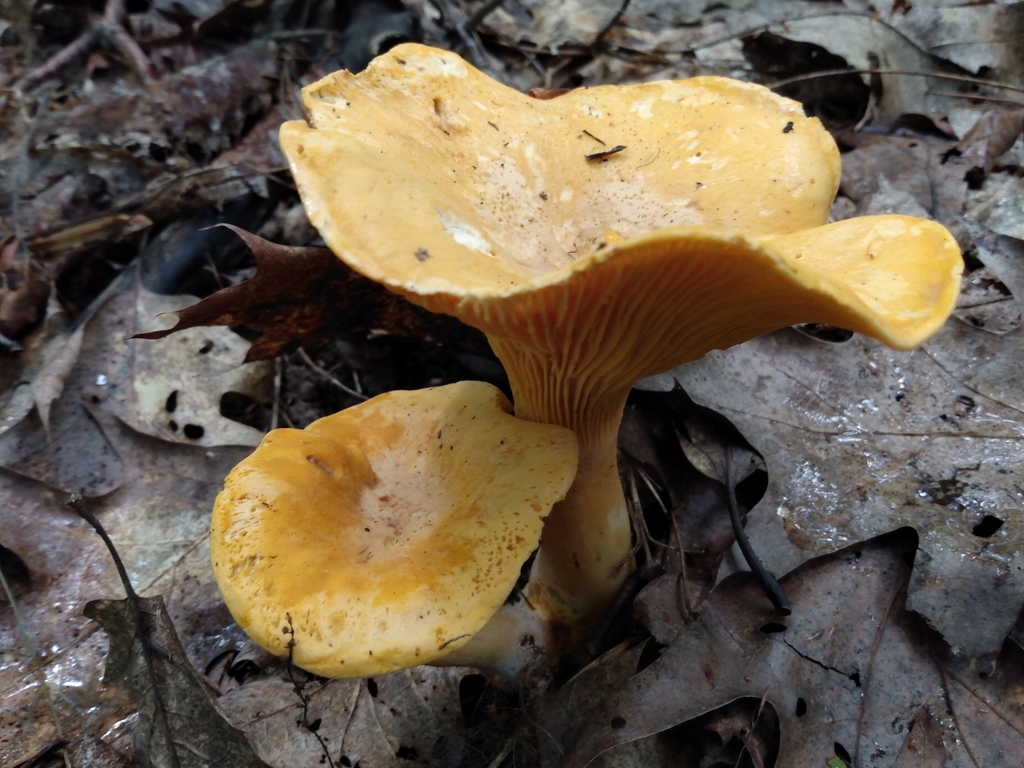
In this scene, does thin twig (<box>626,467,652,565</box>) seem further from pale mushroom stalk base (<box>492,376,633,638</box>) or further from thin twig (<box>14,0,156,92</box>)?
thin twig (<box>14,0,156,92</box>)

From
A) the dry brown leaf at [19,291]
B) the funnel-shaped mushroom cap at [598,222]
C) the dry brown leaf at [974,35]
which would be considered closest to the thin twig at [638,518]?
the funnel-shaped mushroom cap at [598,222]

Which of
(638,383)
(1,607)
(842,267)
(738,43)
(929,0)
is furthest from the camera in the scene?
(738,43)

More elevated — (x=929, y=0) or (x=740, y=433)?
(x=929, y=0)

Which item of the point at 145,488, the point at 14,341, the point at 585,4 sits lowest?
the point at 145,488

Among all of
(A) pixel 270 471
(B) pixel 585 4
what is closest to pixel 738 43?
(B) pixel 585 4

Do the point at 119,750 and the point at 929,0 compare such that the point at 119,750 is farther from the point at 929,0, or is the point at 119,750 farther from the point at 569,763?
the point at 929,0

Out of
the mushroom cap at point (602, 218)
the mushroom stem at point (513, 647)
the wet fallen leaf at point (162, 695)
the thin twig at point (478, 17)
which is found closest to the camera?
the mushroom cap at point (602, 218)

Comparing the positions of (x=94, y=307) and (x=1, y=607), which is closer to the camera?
(x=1, y=607)

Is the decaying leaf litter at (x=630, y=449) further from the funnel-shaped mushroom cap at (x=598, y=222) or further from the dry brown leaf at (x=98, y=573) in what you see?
the funnel-shaped mushroom cap at (x=598, y=222)

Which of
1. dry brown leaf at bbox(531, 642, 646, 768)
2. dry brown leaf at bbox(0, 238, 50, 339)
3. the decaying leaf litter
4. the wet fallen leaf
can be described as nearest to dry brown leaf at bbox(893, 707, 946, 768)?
the decaying leaf litter
